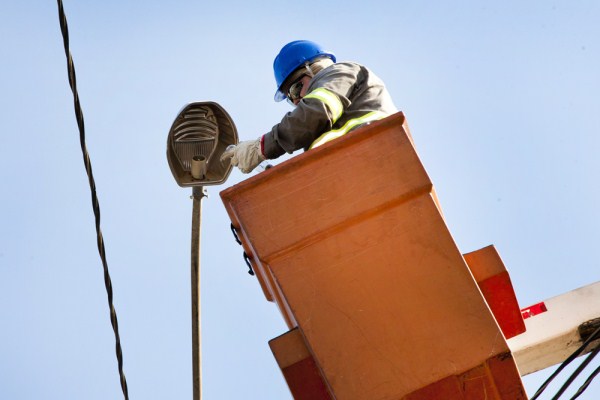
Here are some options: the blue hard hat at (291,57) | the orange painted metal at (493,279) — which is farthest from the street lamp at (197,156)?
the orange painted metal at (493,279)

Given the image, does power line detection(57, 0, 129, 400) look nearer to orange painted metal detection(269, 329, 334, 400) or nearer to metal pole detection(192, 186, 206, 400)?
metal pole detection(192, 186, 206, 400)

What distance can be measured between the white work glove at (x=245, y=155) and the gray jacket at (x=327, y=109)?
0.10 m

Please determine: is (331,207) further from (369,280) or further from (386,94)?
(386,94)

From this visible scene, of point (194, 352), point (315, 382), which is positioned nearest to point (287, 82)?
point (194, 352)

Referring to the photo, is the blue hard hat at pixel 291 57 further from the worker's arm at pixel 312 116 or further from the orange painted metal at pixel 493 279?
the orange painted metal at pixel 493 279

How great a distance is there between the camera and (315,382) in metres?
3.99

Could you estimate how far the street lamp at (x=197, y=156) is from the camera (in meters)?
5.12

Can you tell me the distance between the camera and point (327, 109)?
15.5ft

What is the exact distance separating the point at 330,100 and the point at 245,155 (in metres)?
0.58

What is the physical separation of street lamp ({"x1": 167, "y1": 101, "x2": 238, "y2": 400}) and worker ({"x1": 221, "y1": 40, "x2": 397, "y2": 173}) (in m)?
0.11

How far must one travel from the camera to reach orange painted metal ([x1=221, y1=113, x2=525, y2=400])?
3822mm

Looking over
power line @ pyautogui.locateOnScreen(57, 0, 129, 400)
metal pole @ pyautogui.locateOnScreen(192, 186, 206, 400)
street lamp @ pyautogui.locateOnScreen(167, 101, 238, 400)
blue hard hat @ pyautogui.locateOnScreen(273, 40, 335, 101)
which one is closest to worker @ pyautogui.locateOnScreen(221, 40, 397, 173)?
street lamp @ pyautogui.locateOnScreen(167, 101, 238, 400)

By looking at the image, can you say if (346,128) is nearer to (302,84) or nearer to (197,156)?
(197,156)

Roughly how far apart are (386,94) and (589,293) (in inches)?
58.3
